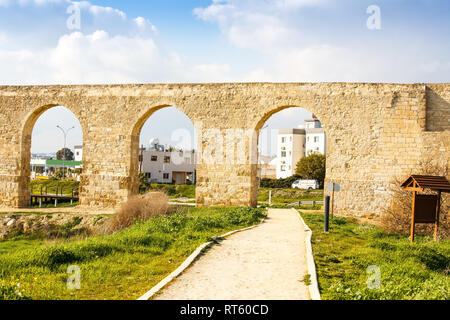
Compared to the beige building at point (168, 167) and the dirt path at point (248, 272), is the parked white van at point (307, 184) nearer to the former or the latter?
the beige building at point (168, 167)

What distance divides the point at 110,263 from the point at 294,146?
180ft

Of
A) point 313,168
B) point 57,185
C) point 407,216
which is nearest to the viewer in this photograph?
point 407,216

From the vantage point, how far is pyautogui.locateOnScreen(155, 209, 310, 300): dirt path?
5.45 metres

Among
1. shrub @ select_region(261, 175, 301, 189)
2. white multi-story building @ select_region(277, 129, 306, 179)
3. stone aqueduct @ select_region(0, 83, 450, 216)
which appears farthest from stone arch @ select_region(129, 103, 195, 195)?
white multi-story building @ select_region(277, 129, 306, 179)

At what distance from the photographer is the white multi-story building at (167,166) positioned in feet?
147

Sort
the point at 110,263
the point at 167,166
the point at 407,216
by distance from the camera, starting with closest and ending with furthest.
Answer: the point at 110,263, the point at 407,216, the point at 167,166

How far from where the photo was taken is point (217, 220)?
38.3ft

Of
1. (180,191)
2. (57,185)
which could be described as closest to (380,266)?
(180,191)

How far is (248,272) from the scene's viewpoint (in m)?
6.59

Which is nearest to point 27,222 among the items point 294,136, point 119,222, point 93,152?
point 93,152

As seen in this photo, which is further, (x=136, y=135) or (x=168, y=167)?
(x=168, y=167)

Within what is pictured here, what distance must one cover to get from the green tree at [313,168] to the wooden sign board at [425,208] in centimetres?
3282

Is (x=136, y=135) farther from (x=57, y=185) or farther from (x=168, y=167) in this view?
(x=168, y=167)
